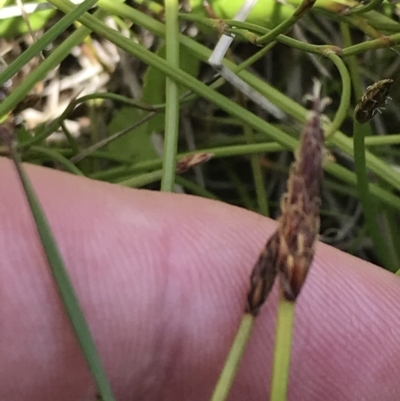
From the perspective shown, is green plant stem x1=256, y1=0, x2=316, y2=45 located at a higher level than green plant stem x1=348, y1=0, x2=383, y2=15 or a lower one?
lower

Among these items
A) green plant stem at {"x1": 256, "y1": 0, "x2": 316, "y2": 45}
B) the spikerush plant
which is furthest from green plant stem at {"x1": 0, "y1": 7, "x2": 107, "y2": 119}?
green plant stem at {"x1": 256, "y1": 0, "x2": 316, "y2": 45}

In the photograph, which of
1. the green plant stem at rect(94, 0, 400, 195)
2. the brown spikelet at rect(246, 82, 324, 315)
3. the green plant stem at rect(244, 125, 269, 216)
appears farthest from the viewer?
the green plant stem at rect(244, 125, 269, 216)

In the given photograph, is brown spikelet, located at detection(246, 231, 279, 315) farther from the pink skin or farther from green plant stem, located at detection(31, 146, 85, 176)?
green plant stem, located at detection(31, 146, 85, 176)

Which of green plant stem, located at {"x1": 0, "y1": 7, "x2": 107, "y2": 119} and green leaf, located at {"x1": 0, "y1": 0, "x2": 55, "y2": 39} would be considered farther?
green leaf, located at {"x1": 0, "y1": 0, "x2": 55, "y2": 39}

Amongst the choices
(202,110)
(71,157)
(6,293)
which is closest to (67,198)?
(6,293)

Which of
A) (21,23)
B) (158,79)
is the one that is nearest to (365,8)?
(158,79)

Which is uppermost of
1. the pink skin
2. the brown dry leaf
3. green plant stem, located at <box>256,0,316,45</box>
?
green plant stem, located at <box>256,0,316,45</box>

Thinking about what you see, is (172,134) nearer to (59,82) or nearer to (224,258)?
(224,258)
